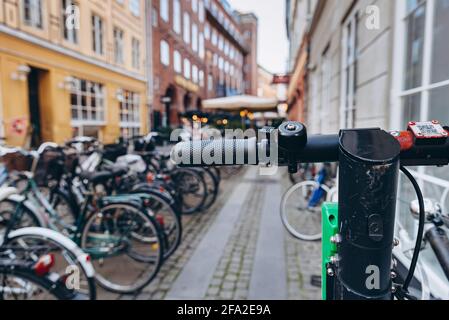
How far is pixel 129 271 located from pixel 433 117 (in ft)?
9.35

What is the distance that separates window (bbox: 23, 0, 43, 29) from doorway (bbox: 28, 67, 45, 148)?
0.94 m

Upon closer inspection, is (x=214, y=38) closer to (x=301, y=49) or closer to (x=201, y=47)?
(x=201, y=47)

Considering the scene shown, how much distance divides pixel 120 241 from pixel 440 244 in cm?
247

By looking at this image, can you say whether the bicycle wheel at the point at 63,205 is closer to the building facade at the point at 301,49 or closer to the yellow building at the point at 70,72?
the yellow building at the point at 70,72

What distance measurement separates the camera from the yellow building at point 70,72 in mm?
1615

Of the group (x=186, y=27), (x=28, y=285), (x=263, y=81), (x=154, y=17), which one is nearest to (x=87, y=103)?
(x=186, y=27)

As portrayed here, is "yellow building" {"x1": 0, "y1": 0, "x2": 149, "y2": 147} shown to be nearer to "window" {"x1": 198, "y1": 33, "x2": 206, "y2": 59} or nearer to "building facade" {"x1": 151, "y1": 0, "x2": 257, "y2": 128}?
"building facade" {"x1": 151, "y1": 0, "x2": 257, "y2": 128}

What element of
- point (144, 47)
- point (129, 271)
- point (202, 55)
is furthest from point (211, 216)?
point (144, 47)

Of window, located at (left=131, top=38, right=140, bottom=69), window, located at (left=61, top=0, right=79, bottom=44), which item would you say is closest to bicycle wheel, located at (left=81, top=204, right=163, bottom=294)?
window, located at (left=131, top=38, right=140, bottom=69)

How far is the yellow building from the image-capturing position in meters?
1.62

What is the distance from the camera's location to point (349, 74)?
413cm

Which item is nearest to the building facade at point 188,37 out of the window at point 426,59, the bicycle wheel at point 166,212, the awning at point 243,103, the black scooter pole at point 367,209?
the bicycle wheel at point 166,212
